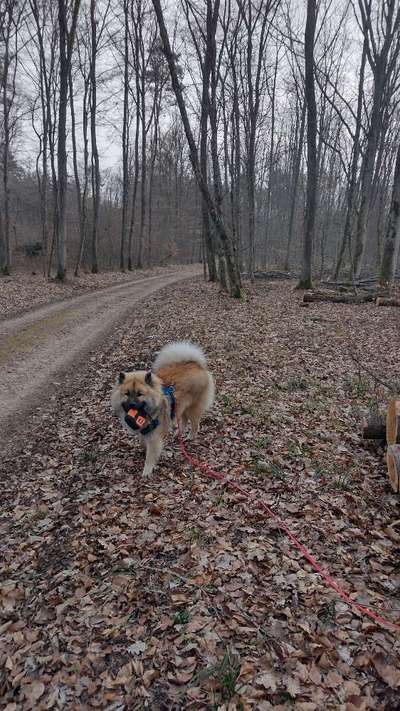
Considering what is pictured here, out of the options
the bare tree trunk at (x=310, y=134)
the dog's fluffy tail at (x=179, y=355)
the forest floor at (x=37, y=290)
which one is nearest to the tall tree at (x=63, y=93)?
the forest floor at (x=37, y=290)

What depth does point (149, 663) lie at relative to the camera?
10.9 ft

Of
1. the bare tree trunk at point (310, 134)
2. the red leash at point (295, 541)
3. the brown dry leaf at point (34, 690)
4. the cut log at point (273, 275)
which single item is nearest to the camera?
the brown dry leaf at point (34, 690)

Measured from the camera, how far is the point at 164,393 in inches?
225

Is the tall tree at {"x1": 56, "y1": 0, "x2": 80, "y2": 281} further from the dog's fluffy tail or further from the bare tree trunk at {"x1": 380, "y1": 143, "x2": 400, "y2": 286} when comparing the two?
the dog's fluffy tail

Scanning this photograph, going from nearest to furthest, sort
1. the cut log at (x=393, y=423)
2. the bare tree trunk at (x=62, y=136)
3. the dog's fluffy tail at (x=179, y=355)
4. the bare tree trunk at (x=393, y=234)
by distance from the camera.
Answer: the cut log at (x=393, y=423), the dog's fluffy tail at (x=179, y=355), the bare tree trunk at (x=393, y=234), the bare tree trunk at (x=62, y=136)

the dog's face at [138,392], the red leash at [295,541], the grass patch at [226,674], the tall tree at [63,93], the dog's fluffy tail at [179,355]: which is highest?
the tall tree at [63,93]

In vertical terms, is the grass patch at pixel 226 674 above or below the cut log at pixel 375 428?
below

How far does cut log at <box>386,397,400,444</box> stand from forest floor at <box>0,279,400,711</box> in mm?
533

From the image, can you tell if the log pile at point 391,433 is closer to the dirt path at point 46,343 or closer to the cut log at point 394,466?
the cut log at point 394,466

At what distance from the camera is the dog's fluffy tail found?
6.43 metres

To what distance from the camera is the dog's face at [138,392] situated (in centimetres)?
525

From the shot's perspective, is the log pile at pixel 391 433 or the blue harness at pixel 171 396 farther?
the blue harness at pixel 171 396

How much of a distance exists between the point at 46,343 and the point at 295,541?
10.1m

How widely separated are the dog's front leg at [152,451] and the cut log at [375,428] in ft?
10.1
